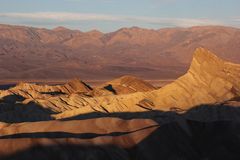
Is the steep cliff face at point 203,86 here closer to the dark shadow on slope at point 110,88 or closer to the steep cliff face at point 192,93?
the steep cliff face at point 192,93

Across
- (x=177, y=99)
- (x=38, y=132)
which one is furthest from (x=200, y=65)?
(x=38, y=132)

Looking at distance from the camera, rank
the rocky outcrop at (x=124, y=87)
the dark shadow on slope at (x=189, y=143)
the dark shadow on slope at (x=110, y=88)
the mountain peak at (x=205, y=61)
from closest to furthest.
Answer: the dark shadow on slope at (x=189, y=143), the mountain peak at (x=205, y=61), the rocky outcrop at (x=124, y=87), the dark shadow on slope at (x=110, y=88)

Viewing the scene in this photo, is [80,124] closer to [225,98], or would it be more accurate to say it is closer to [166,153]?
[166,153]

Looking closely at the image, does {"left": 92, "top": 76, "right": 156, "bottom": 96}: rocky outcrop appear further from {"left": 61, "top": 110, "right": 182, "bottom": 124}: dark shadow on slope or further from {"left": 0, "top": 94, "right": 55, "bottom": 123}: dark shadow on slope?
{"left": 61, "top": 110, "right": 182, "bottom": 124}: dark shadow on slope

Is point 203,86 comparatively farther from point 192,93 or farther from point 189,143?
point 189,143

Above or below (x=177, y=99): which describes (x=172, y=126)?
above

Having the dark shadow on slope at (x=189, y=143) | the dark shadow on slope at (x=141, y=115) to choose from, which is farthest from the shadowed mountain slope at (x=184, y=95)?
the dark shadow on slope at (x=189, y=143)
